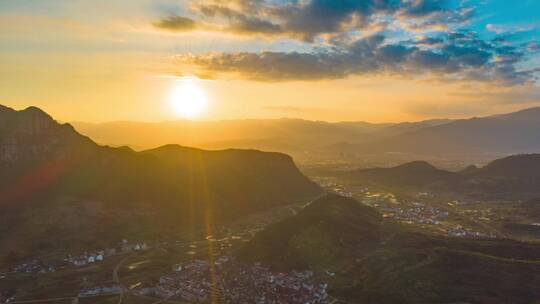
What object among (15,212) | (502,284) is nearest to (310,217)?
(502,284)

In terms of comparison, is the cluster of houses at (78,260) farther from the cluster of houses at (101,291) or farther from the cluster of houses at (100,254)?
the cluster of houses at (101,291)

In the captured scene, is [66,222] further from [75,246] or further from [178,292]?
[178,292]

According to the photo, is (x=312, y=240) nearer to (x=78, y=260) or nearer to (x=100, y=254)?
(x=100, y=254)

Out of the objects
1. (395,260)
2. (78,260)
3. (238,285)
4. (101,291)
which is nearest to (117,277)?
(101,291)

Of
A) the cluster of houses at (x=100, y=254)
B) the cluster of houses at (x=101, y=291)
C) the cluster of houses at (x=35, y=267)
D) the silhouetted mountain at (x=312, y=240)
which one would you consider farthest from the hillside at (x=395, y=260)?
the cluster of houses at (x=35, y=267)

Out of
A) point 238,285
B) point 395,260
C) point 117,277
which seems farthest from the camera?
point 395,260
